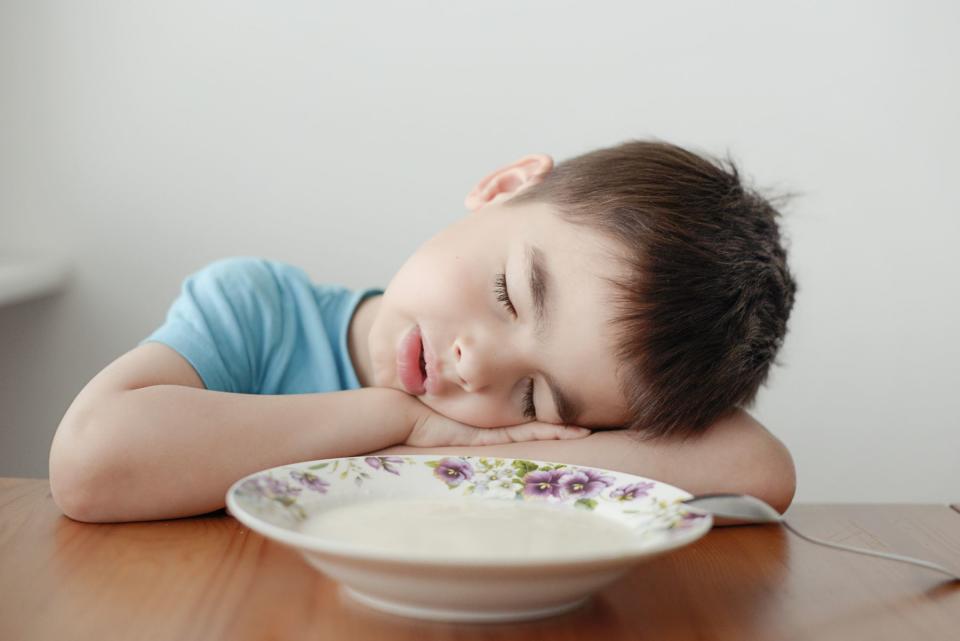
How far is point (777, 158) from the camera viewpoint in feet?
5.35

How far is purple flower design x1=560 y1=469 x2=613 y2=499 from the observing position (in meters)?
0.75

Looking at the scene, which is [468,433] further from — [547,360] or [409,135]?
[409,135]

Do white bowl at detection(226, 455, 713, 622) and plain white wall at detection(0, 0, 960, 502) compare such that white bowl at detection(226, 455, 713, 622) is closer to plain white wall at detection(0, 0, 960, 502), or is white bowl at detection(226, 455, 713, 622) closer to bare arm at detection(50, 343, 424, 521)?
bare arm at detection(50, 343, 424, 521)

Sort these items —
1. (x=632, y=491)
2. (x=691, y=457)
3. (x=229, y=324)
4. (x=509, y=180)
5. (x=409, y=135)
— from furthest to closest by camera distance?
(x=409, y=135)
(x=509, y=180)
(x=229, y=324)
(x=691, y=457)
(x=632, y=491)

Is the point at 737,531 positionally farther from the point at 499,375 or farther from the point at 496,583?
the point at 496,583

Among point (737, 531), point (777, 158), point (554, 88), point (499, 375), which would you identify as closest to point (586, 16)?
point (554, 88)

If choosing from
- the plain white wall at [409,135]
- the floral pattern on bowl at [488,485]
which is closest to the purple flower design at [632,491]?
the floral pattern on bowl at [488,485]

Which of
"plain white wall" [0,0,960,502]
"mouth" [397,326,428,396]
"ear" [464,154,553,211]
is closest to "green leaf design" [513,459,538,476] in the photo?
"mouth" [397,326,428,396]

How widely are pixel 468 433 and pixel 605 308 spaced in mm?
177

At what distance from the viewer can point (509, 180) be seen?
1.19m

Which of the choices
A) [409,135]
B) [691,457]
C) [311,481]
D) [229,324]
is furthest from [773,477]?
[409,135]

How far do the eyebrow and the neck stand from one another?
0.31 metres

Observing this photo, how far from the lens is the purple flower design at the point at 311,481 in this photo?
2.31 feet

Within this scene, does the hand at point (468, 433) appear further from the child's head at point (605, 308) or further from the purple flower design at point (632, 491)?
the purple flower design at point (632, 491)
